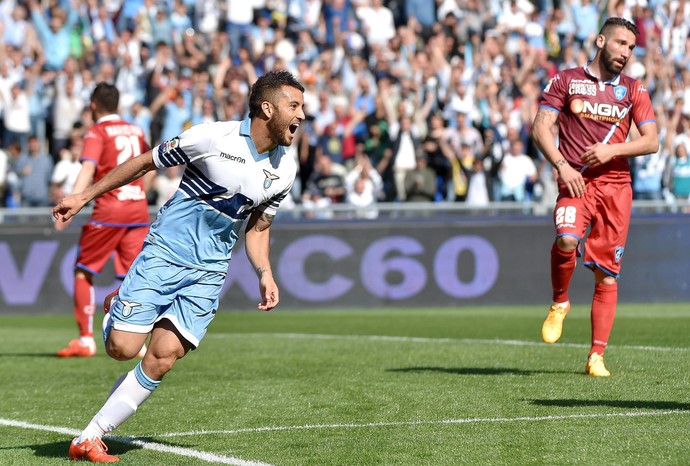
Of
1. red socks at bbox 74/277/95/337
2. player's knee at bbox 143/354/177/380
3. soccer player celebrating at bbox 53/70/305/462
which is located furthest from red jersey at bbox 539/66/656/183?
red socks at bbox 74/277/95/337

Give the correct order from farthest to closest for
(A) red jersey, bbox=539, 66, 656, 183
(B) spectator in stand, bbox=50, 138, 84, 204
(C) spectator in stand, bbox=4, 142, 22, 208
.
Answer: (C) spectator in stand, bbox=4, 142, 22, 208 < (B) spectator in stand, bbox=50, 138, 84, 204 < (A) red jersey, bbox=539, 66, 656, 183

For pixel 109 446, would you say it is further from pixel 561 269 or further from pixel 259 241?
pixel 561 269

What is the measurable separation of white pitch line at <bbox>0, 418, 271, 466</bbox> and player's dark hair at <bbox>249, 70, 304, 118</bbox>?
1.91 metres

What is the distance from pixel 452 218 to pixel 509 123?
2682 mm

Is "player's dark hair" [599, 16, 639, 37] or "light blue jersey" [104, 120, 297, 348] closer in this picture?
"light blue jersey" [104, 120, 297, 348]

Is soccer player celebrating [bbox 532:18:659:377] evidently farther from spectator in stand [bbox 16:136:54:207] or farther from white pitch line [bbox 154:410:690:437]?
spectator in stand [bbox 16:136:54:207]

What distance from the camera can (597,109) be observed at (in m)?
9.48

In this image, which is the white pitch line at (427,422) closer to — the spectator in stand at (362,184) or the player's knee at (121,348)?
the player's knee at (121,348)

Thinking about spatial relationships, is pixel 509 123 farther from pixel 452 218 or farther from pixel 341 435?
pixel 341 435

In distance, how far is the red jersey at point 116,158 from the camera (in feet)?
38.9

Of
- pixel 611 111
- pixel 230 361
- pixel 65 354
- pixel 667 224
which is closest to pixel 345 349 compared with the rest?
pixel 230 361

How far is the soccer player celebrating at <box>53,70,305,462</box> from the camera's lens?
657 cm

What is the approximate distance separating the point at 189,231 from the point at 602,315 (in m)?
4.12

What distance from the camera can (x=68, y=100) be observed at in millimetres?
20797
